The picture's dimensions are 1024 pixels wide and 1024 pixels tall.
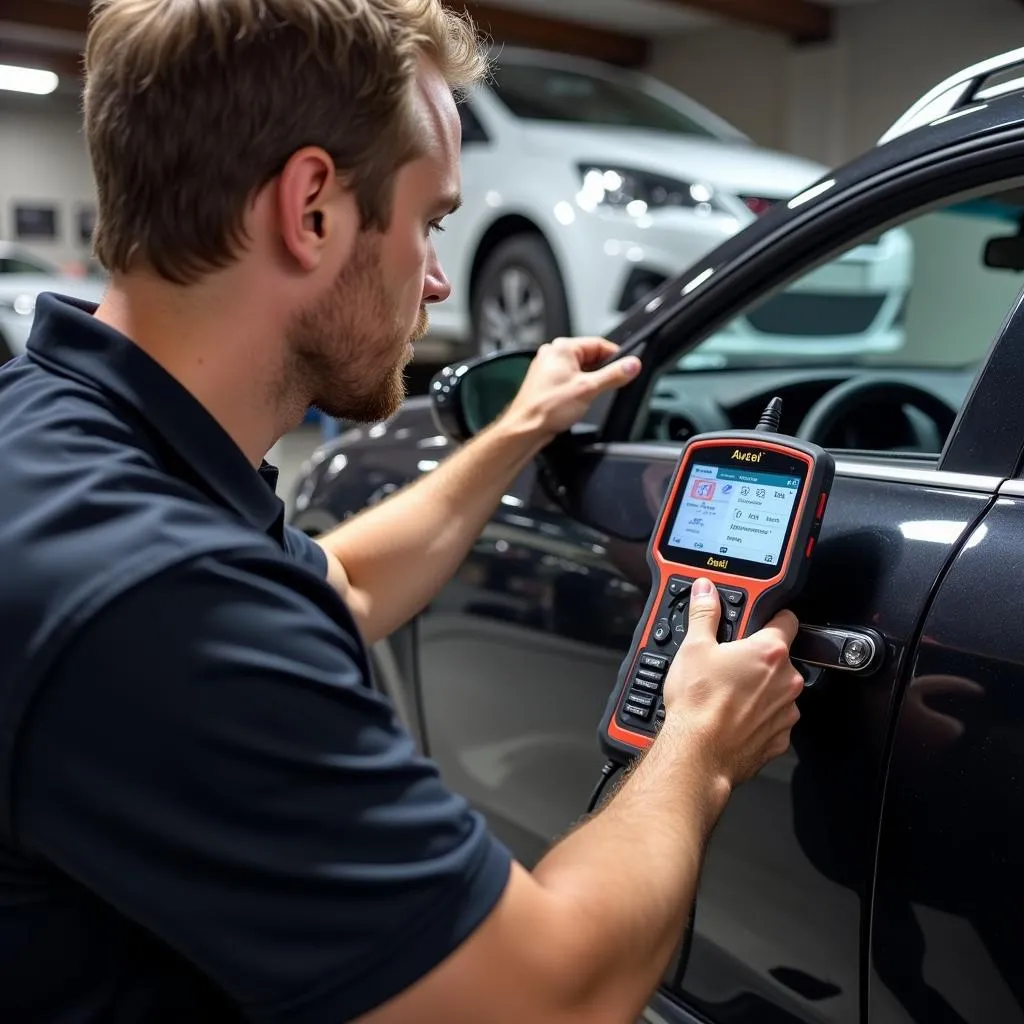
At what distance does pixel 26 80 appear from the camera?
12344mm

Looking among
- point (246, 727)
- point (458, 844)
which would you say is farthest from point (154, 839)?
point (458, 844)

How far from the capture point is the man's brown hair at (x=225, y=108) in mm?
842

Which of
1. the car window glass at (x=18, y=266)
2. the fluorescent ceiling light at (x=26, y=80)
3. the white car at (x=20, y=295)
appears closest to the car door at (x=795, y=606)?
the white car at (x=20, y=295)

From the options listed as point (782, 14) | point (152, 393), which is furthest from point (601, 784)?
point (782, 14)

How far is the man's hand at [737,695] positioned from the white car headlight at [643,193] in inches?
129

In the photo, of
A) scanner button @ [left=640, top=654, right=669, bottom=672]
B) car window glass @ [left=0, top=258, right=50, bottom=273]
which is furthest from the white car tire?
car window glass @ [left=0, top=258, right=50, bottom=273]

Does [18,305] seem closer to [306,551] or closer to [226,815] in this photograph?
[306,551]

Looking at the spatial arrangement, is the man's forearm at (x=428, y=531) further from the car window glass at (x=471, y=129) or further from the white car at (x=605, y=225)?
the car window glass at (x=471, y=129)

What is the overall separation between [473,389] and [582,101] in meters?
3.66

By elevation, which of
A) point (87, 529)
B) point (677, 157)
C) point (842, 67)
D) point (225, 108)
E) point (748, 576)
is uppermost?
point (842, 67)

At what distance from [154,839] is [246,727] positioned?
0.28ft

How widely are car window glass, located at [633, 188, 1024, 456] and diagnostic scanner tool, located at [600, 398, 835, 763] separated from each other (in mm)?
246

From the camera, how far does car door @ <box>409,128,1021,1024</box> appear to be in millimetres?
1081

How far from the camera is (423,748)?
6.16 feet
